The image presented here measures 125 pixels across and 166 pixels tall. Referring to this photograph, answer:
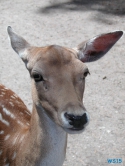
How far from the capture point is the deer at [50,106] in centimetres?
217

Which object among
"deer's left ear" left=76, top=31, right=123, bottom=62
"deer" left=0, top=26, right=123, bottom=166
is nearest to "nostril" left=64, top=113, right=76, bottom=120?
"deer" left=0, top=26, right=123, bottom=166

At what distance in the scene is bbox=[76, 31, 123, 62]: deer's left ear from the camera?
102 inches

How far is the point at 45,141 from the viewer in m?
2.44

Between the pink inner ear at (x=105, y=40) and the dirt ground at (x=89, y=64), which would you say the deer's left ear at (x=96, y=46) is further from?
the dirt ground at (x=89, y=64)

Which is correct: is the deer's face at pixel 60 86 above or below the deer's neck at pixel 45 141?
above

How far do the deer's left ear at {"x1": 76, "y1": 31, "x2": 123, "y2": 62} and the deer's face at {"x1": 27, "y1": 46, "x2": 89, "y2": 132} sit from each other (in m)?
0.23

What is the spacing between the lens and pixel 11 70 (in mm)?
4938

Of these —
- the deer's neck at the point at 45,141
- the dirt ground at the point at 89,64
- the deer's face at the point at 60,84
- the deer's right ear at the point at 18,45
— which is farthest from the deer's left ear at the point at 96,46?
the dirt ground at the point at 89,64

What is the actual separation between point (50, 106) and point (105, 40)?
2.27 feet

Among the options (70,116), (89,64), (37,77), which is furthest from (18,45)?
(89,64)

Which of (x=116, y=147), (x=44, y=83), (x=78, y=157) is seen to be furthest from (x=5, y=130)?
(x=116, y=147)

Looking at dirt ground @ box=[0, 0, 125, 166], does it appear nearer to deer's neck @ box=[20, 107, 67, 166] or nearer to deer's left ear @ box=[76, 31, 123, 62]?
deer's neck @ box=[20, 107, 67, 166]

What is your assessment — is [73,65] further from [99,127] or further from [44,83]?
[99,127]

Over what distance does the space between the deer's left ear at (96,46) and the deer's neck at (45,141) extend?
0.52 meters
